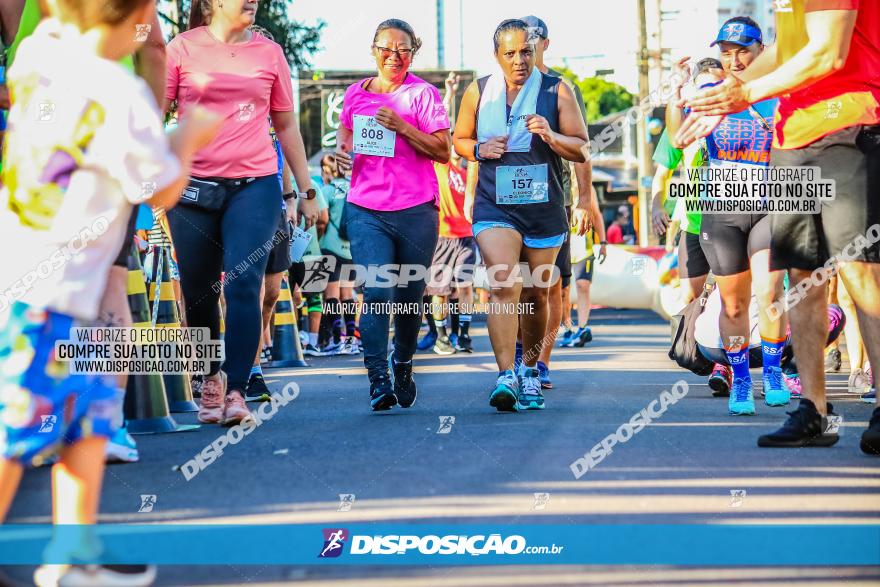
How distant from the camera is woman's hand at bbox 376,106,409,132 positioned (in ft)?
26.7

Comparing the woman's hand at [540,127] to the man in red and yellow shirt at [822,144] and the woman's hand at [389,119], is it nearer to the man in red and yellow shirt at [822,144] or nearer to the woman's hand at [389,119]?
the woman's hand at [389,119]

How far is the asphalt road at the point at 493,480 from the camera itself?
381cm

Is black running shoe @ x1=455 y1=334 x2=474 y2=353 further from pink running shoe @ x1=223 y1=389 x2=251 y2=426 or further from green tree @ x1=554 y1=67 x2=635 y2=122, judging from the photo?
green tree @ x1=554 y1=67 x2=635 y2=122

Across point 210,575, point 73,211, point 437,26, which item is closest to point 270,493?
point 210,575

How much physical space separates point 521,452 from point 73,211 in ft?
9.73

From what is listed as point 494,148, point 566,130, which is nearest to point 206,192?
point 494,148

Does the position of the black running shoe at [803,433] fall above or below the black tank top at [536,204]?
below

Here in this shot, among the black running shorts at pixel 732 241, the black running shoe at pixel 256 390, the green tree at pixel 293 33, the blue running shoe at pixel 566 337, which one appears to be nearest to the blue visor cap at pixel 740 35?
the black running shorts at pixel 732 241

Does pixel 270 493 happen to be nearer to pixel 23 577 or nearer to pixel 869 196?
pixel 23 577

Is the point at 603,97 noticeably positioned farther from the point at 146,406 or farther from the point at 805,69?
the point at 805,69

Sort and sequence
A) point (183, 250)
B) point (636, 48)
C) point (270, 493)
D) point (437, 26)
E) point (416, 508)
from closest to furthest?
point (416, 508) → point (270, 493) → point (183, 250) → point (636, 48) → point (437, 26)

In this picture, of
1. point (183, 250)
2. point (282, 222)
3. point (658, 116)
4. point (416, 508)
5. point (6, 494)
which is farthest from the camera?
point (658, 116)

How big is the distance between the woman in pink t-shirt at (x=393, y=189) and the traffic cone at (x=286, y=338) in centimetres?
473

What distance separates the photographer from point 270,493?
16.7 feet
